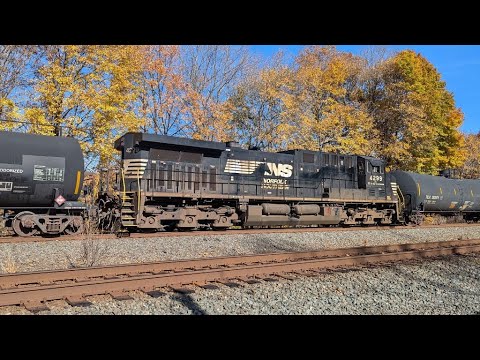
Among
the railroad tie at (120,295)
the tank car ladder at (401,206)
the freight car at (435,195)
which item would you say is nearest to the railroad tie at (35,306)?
the railroad tie at (120,295)

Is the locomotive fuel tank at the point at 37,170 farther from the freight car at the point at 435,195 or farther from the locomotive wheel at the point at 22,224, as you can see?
the freight car at the point at 435,195

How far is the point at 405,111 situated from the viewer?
106 feet

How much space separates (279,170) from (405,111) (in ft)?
60.6

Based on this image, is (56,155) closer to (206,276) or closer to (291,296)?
(206,276)

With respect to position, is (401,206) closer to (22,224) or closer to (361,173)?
(361,173)

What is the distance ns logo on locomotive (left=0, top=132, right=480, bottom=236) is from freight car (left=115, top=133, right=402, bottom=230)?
42mm

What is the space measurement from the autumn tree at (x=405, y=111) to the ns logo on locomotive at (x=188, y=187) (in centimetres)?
1078

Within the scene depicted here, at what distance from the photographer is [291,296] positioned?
22.6 feet

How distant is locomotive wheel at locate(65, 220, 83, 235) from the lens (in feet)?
46.2

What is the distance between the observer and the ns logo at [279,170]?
18.5m

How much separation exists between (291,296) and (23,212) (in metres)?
10.4

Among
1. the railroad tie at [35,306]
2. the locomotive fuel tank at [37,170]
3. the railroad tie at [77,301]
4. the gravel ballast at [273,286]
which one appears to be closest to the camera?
the railroad tie at [35,306]

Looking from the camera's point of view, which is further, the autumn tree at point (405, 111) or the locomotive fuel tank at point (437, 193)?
the autumn tree at point (405, 111)

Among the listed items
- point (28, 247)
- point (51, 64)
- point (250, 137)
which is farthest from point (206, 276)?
point (250, 137)
